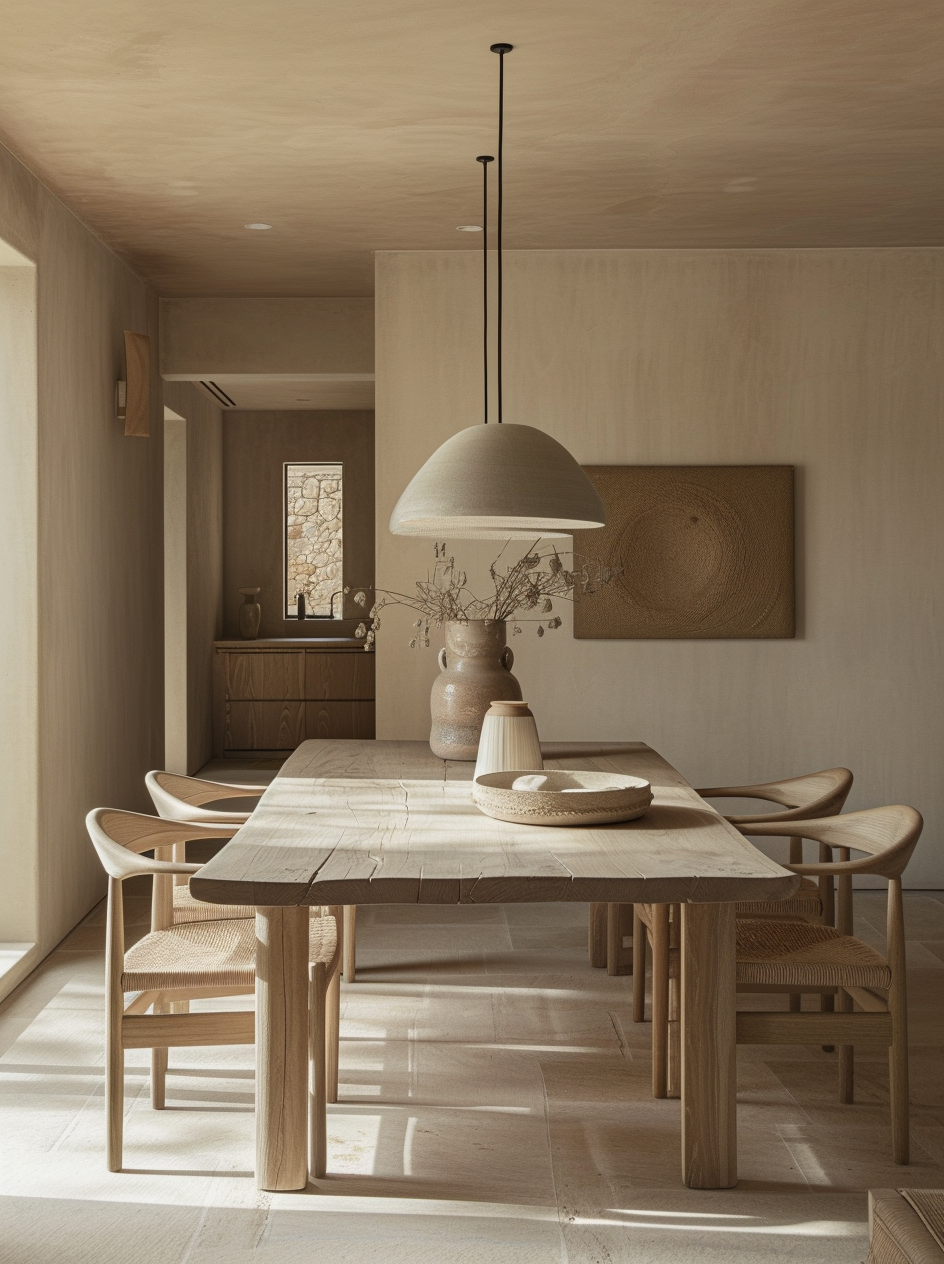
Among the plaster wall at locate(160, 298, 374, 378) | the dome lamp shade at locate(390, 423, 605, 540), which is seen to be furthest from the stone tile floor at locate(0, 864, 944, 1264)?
the plaster wall at locate(160, 298, 374, 378)

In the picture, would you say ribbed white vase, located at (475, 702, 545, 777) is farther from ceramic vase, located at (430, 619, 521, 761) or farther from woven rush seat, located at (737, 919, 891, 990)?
woven rush seat, located at (737, 919, 891, 990)

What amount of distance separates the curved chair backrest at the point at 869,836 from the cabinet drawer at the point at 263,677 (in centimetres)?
606

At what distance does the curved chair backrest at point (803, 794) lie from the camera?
3.06 meters

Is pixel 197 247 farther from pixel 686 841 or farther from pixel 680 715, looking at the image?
pixel 686 841

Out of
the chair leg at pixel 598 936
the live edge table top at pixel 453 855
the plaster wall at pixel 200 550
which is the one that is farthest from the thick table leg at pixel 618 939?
the plaster wall at pixel 200 550

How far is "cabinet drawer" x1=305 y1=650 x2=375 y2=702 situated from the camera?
28.5ft

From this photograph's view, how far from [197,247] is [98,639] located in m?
1.70

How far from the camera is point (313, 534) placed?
9406mm

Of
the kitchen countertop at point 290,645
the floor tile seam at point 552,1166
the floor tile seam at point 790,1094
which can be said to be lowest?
the floor tile seam at point 790,1094

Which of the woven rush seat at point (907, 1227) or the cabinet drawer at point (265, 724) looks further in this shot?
the cabinet drawer at point (265, 724)

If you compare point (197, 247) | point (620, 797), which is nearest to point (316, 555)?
point (197, 247)

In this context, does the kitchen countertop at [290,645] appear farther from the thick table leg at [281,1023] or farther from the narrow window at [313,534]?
the thick table leg at [281,1023]

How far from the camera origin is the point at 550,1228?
2.34 meters

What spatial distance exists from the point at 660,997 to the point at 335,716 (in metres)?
6.03
